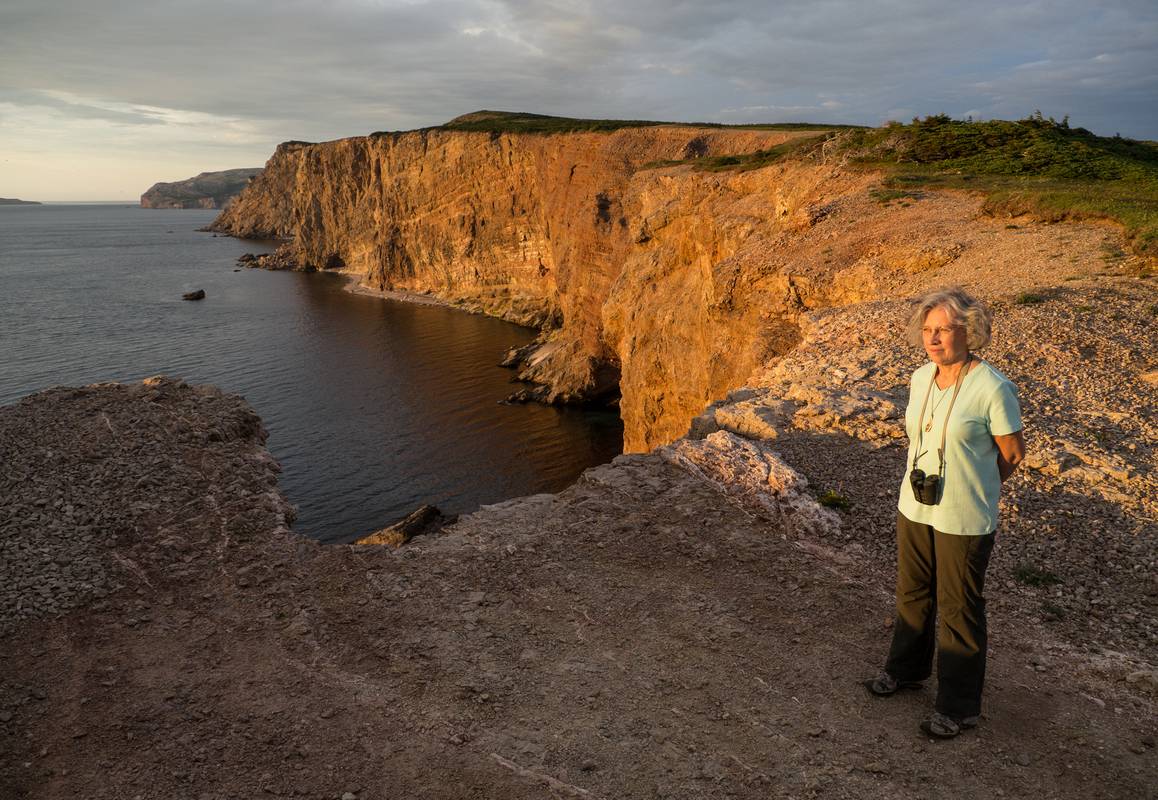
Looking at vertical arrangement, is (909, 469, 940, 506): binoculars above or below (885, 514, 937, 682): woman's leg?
above

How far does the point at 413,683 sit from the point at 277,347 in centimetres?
5581

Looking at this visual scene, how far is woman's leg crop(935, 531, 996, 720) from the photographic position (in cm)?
553

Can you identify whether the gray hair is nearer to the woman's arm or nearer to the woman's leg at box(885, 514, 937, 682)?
the woman's arm

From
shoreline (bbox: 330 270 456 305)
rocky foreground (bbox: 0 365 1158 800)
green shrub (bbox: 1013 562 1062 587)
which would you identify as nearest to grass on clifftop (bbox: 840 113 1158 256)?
rocky foreground (bbox: 0 365 1158 800)

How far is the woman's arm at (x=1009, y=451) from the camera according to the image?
17.4 feet

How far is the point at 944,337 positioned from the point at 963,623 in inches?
96.3

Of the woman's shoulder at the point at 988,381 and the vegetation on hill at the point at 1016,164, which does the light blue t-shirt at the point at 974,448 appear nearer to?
the woman's shoulder at the point at 988,381

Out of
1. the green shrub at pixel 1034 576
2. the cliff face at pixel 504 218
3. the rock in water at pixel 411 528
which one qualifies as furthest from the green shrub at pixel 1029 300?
the cliff face at pixel 504 218

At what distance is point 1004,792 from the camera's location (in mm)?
5086

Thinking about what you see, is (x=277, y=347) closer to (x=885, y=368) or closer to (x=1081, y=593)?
(x=885, y=368)

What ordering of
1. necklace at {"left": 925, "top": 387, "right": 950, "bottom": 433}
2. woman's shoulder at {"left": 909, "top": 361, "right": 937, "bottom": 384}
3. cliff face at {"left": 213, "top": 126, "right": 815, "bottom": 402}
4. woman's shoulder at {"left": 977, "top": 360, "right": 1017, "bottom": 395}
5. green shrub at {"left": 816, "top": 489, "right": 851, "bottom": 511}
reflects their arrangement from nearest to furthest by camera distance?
woman's shoulder at {"left": 977, "top": 360, "right": 1017, "bottom": 395} < necklace at {"left": 925, "top": 387, "right": 950, "bottom": 433} < woman's shoulder at {"left": 909, "top": 361, "right": 937, "bottom": 384} < green shrub at {"left": 816, "top": 489, "right": 851, "bottom": 511} < cliff face at {"left": 213, "top": 126, "right": 815, "bottom": 402}

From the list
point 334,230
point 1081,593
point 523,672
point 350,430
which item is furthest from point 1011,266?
point 334,230

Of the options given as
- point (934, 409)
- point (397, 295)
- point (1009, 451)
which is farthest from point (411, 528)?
point (397, 295)

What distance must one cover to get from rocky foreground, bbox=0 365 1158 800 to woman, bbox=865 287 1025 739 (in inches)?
25.5
